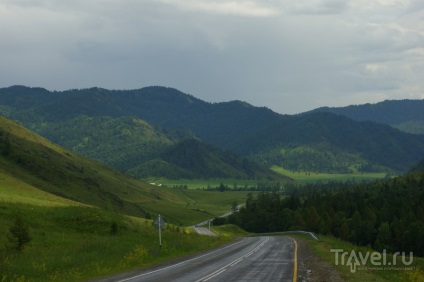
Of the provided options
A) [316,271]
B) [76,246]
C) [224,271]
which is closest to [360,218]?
[76,246]

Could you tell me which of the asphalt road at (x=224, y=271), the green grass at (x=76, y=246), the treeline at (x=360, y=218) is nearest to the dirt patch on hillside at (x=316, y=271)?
the asphalt road at (x=224, y=271)

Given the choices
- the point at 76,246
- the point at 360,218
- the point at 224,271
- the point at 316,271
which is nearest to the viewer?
the point at 316,271

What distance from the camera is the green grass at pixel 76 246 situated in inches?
1253

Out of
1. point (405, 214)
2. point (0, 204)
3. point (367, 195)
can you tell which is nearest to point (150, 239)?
point (0, 204)

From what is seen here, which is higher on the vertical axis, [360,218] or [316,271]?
[316,271]

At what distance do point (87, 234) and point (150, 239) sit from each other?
6.91m

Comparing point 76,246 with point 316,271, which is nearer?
point 316,271

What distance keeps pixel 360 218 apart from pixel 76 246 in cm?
11068

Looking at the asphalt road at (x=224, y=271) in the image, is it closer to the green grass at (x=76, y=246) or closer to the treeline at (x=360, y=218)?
the green grass at (x=76, y=246)

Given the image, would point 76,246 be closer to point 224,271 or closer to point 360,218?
point 224,271

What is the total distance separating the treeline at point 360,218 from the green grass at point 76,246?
75.0 metres

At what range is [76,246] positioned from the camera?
140ft

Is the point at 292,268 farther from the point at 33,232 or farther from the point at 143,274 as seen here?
the point at 33,232

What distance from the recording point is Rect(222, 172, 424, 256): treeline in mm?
121562
